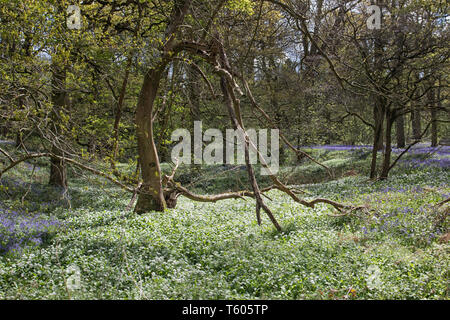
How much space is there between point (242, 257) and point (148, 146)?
5243 millimetres

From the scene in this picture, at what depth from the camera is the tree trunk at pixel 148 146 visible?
1012cm

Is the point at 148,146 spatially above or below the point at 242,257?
above

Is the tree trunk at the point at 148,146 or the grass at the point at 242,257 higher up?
the tree trunk at the point at 148,146

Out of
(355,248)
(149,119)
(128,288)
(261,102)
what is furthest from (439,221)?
(261,102)

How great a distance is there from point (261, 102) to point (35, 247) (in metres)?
20.2

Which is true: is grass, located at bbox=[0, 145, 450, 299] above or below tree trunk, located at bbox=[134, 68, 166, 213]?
below

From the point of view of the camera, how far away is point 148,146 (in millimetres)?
10383

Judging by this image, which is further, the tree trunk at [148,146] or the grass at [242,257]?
the tree trunk at [148,146]

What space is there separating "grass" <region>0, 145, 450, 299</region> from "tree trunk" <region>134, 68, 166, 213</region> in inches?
23.3

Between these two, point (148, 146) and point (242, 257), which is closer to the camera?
point (242, 257)

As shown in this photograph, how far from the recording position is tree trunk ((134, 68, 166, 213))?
399 inches

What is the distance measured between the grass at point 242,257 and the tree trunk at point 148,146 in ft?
1.94

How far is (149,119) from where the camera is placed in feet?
33.8

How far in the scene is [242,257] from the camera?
6270 mm
